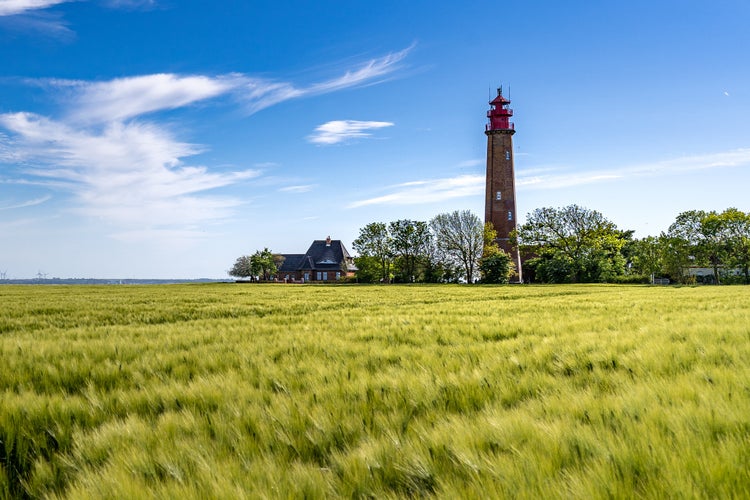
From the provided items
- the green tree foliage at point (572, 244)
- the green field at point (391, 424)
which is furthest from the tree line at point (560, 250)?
the green field at point (391, 424)

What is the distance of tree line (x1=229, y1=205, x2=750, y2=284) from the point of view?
187ft

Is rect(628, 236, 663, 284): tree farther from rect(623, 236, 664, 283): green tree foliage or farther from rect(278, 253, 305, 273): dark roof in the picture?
rect(278, 253, 305, 273): dark roof

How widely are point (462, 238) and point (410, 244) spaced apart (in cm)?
1037

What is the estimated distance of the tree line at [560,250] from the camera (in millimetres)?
56969

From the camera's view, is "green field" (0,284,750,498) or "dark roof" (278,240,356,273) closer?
"green field" (0,284,750,498)

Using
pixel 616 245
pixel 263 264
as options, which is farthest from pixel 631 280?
pixel 263 264

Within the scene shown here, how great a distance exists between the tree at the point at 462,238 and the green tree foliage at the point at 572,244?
6725 millimetres

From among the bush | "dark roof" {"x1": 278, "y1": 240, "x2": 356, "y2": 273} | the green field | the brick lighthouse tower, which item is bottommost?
the bush

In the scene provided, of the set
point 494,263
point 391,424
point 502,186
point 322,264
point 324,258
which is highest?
point 502,186

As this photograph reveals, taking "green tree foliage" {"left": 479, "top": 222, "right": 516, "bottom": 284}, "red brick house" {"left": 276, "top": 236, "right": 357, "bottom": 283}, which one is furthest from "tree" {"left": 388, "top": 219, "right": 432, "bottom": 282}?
"red brick house" {"left": 276, "top": 236, "right": 357, "bottom": 283}

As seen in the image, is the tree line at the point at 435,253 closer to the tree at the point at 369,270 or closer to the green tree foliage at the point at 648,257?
the tree at the point at 369,270

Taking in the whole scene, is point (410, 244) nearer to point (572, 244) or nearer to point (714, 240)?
point (572, 244)

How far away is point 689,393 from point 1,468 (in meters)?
3.96

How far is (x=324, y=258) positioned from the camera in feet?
332
